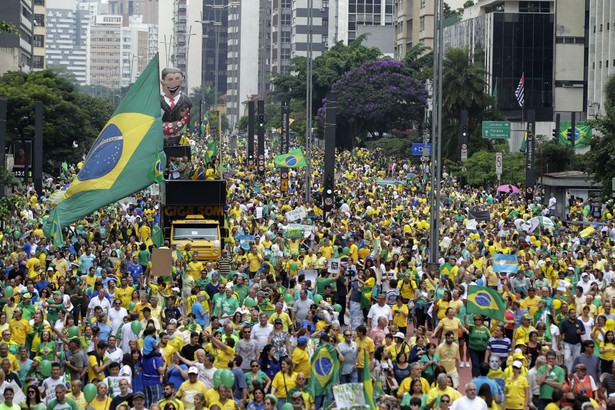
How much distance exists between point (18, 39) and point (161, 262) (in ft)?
266

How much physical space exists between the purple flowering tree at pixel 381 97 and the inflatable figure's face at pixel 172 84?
1584 inches

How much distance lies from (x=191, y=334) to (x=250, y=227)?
20.3 m

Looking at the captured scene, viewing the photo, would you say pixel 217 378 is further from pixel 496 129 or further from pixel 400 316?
pixel 496 129

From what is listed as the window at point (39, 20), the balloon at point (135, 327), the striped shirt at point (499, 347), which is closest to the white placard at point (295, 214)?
the balloon at point (135, 327)

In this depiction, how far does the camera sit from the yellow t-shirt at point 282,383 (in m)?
15.9

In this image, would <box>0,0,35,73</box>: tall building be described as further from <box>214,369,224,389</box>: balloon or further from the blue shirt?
<box>214,369,224,389</box>: balloon

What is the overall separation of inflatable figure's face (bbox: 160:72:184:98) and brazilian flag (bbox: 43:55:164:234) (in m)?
32.3

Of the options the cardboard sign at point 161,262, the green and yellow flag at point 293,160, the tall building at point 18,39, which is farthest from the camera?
the tall building at point 18,39

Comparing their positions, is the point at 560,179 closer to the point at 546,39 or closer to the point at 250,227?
the point at 250,227

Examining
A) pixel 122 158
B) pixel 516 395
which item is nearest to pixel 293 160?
pixel 122 158

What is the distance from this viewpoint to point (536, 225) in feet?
121

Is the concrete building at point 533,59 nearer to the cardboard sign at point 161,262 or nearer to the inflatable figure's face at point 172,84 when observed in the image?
the inflatable figure's face at point 172,84

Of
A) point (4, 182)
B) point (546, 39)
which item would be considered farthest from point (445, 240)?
point (546, 39)

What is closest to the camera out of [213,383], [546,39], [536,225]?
[213,383]
